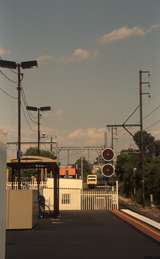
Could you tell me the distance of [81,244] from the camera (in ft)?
58.0

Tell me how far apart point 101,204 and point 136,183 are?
947 inches

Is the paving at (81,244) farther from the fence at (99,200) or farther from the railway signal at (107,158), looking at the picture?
the fence at (99,200)

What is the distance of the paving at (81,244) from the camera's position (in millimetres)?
15023

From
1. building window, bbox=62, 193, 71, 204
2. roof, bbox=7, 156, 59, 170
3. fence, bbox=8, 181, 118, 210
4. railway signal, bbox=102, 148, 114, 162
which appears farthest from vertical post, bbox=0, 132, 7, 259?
building window, bbox=62, 193, 71, 204

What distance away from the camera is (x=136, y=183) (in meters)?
66.2

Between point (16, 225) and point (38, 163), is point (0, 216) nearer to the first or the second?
point (16, 225)

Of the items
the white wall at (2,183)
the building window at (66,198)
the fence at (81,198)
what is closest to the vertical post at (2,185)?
the white wall at (2,183)

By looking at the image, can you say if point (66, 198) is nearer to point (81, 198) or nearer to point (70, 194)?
point (70, 194)

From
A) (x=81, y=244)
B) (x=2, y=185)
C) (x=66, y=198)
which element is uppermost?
(x=2, y=185)

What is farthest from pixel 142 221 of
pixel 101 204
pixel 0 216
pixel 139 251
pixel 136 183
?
pixel 136 183

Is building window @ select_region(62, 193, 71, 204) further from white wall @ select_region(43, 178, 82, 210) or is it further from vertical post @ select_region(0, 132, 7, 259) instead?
vertical post @ select_region(0, 132, 7, 259)

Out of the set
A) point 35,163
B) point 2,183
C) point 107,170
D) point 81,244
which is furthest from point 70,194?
point 2,183

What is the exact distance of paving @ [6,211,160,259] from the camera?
591 inches

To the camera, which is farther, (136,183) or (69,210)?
(136,183)
